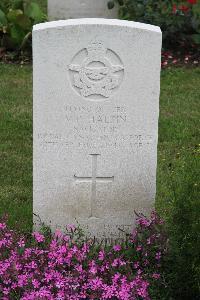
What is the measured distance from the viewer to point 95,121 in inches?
177

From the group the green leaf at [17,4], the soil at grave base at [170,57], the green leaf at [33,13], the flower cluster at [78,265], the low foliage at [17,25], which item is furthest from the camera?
the green leaf at [17,4]

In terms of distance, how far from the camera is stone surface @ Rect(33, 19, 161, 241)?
4359 millimetres

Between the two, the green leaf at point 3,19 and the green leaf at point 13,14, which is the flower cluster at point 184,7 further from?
the green leaf at point 3,19

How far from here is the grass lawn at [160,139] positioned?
17.0 ft

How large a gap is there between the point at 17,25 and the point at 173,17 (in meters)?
1.99

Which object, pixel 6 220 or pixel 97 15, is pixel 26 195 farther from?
pixel 97 15

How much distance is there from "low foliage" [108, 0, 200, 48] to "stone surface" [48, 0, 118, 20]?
1.76 ft

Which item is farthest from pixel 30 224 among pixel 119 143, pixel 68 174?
pixel 119 143

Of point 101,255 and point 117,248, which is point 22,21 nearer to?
point 117,248

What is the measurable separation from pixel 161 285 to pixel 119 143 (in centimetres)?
90

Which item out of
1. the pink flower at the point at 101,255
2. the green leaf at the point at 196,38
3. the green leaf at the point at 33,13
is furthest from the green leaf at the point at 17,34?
the pink flower at the point at 101,255

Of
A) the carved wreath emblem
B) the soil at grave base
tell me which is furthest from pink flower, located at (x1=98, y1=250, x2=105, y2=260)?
the soil at grave base

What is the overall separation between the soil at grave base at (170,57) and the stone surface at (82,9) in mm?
1148

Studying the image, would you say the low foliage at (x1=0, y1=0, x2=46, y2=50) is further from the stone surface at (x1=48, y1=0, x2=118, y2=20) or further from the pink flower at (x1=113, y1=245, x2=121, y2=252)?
the pink flower at (x1=113, y1=245, x2=121, y2=252)
